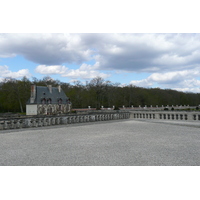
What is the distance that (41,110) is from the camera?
44.9 meters

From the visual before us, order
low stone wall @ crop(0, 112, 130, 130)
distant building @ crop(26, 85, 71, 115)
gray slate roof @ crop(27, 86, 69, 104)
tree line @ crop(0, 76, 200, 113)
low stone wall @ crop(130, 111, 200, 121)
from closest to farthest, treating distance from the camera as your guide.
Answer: low stone wall @ crop(0, 112, 130, 130) → low stone wall @ crop(130, 111, 200, 121) → distant building @ crop(26, 85, 71, 115) → gray slate roof @ crop(27, 86, 69, 104) → tree line @ crop(0, 76, 200, 113)

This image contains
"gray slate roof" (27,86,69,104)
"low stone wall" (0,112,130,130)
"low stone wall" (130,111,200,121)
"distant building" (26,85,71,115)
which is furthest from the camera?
"gray slate roof" (27,86,69,104)

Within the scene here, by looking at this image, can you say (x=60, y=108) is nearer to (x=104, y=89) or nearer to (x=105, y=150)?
(x=104, y=89)

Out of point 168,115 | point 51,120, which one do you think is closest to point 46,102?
point 51,120

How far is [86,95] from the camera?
223 ft

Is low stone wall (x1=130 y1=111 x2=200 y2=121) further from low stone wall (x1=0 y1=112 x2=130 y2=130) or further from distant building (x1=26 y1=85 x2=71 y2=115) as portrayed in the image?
distant building (x1=26 y1=85 x2=71 y2=115)

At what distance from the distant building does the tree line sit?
10651 millimetres

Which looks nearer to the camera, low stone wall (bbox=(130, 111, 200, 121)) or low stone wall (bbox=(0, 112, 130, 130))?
low stone wall (bbox=(0, 112, 130, 130))

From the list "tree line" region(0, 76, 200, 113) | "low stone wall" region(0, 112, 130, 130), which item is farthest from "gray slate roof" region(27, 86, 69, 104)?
"low stone wall" region(0, 112, 130, 130)

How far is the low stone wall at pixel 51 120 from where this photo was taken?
22.7 meters

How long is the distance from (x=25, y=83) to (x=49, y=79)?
13.0 m

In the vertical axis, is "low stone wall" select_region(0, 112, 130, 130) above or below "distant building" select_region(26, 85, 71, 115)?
below

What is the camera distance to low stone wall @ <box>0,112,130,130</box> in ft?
74.5

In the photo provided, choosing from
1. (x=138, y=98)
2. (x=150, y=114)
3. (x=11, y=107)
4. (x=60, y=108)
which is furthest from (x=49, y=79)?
(x=150, y=114)
